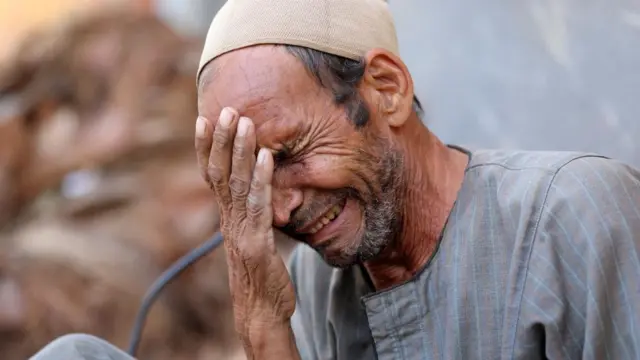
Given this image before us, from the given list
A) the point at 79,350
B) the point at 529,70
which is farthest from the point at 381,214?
the point at 529,70

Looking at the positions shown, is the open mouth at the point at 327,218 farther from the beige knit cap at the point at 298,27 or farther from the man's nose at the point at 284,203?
the beige knit cap at the point at 298,27

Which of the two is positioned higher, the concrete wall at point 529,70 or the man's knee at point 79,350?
the concrete wall at point 529,70

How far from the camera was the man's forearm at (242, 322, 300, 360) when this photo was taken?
1.81 metres

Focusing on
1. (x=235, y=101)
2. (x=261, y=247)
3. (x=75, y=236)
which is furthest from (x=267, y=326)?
(x=75, y=236)

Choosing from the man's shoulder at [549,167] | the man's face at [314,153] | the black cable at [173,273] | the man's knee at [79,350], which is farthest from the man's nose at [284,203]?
the black cable at [173,273]

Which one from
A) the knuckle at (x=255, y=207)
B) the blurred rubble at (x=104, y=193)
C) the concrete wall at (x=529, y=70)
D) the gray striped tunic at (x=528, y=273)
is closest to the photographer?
the gray striped tunic at (x=528, y=273)

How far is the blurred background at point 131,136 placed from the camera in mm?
2799

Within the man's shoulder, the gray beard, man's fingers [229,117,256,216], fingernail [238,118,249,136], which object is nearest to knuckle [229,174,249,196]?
man's fingers [229,117,256,216]

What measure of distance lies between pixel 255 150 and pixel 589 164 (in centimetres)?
73

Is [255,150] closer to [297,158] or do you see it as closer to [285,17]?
[297,158]

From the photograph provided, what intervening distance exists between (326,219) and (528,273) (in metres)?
0.45

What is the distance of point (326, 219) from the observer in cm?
180

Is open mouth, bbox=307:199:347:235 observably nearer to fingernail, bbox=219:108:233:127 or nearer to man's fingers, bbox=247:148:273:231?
man's fingers, bbox=247:148:273:231

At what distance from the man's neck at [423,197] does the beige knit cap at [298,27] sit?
26 centimetres
